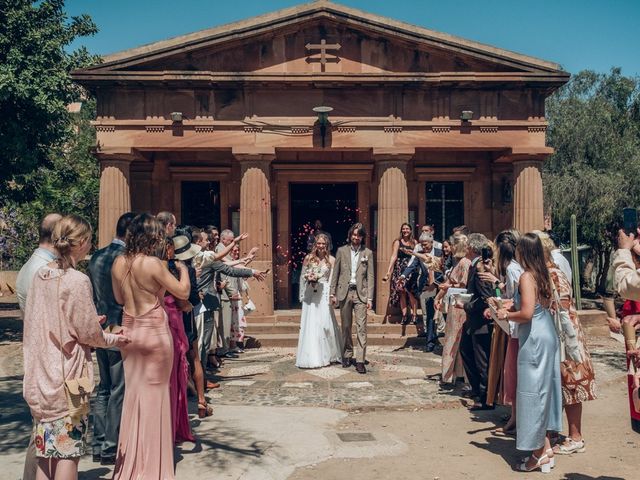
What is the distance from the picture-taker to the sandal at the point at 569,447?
234 inches

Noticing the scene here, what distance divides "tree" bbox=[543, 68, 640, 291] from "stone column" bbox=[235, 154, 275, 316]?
44.6 feet

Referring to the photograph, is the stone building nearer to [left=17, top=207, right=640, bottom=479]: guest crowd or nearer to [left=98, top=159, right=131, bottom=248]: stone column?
[left=98, top=159, right=131, bottom=248]: stone column

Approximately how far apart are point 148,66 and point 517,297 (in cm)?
1096

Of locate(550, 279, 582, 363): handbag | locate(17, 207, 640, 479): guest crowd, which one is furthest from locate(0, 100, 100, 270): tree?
locate(550, 279, 582, 363): handbag

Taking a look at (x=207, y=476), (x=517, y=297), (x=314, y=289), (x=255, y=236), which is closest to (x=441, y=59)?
(x=255, y=236)

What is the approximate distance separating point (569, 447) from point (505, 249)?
2.03m

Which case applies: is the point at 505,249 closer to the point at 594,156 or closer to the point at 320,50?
the point at 320,50

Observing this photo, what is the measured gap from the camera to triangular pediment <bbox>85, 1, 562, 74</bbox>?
14.3 m

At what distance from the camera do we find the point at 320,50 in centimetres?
1459

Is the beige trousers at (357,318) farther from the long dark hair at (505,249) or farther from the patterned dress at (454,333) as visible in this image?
the long dark hair at (505,249)

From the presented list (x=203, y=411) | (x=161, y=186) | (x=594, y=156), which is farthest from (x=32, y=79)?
(x=594, y=156)

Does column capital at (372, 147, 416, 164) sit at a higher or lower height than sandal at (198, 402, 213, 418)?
higher

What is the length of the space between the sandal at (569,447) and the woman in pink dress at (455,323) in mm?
2249

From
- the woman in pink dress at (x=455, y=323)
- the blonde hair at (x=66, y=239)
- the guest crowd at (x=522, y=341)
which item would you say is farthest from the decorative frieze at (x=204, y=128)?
the blonde hair at (x=66, y=239)
